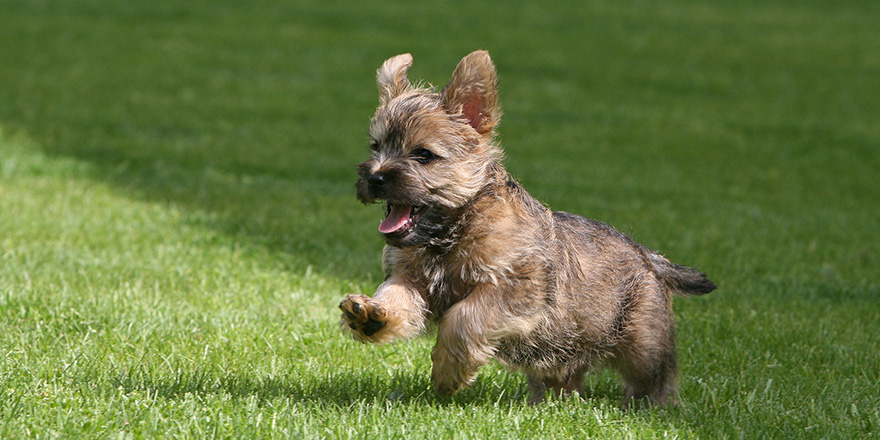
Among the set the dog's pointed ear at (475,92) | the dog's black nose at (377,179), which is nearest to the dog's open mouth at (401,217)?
the dog's black nose at (377,179)

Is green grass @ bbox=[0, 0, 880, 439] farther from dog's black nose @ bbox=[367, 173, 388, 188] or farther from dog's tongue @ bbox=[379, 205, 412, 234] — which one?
dog's black nose @ bbox=[367, 173, 388, 188]

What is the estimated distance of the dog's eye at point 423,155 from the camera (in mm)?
4582

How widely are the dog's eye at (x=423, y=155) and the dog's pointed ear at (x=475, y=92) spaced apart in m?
0.26

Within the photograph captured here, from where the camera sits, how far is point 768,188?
42.9 ft

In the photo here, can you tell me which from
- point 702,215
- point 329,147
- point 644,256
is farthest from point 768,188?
point 644,256

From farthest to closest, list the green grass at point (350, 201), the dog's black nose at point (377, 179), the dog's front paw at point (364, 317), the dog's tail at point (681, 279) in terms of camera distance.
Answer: the dog's tail at point (681, 279) → the green grass at point (350, 201) → the dog's black nose at point (377, 179) → the dog's front paw at point (364, 317)

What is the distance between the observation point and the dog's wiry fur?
448 cm

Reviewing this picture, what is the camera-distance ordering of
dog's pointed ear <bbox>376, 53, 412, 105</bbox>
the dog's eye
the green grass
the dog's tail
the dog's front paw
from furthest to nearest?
the dog's tail < dog's pointed ear <bbox>376, 53, 412, 105</bbox> < the green grass < the dog's eye < the dog's front paw

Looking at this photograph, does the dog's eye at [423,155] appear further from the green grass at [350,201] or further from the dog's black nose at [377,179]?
the green grass at [350,201]

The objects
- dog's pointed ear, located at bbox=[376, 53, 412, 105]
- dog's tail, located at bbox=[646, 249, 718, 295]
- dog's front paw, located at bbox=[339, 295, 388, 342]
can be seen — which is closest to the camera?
dog's front paw, located at bbox=[339, 295, 388, 342]

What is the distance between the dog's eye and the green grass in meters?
1.11

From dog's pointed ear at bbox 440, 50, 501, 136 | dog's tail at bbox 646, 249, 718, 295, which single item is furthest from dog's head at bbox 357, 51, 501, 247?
dog's tail at bbox 646, 249, 718, 295

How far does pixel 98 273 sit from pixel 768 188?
9.00 meters

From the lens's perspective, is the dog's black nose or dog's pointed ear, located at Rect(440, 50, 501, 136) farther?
dog's pointed ear, located at Rect(440, 50, 501, 136)
